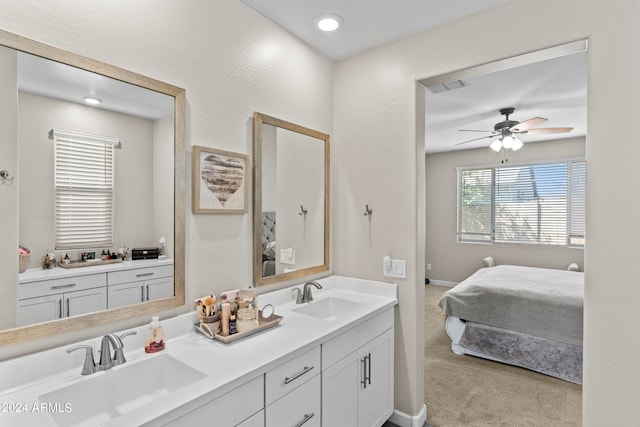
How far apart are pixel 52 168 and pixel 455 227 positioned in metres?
6.07

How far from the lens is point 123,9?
1.38m

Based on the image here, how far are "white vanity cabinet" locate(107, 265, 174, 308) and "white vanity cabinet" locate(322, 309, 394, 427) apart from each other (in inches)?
31.9

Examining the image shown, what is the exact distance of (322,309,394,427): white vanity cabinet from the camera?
1637mm

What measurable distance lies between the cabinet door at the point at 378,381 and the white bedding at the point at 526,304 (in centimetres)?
161

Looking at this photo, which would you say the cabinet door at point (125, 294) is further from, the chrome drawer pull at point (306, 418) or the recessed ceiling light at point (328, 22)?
the recessed ceiling light at point (328, 22)

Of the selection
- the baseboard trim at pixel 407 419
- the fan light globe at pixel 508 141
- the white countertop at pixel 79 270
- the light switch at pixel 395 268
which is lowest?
the baseboard trim at pixel 407 419

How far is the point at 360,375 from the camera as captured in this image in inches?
72.9

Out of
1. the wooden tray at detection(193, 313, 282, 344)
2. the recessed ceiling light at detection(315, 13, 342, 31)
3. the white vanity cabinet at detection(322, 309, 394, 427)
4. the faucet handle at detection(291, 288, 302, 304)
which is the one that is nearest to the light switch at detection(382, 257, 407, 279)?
the white vanity cabinet at detection(322, 309, 394, 427)

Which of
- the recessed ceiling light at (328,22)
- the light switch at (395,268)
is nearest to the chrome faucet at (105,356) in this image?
the light switch at (395,268)

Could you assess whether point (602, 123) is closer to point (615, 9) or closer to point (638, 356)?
point (615, 9)

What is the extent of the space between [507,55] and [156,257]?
2126 mm

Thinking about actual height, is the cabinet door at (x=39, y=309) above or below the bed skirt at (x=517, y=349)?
above

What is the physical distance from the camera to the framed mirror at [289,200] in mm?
1972

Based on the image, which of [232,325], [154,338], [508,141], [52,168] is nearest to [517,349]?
[508,141]
